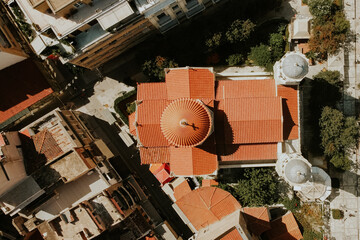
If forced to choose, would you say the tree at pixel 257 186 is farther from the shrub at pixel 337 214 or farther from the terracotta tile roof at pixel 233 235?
the shrub at pixel 337 214

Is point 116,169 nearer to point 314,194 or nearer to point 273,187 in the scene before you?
point 273,187

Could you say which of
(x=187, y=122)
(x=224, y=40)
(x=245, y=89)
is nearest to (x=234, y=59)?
(x=224, y=40)

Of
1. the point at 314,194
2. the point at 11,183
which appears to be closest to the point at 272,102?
the point at 314,194

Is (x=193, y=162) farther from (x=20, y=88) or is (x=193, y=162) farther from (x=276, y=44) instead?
(x=20, y=88)


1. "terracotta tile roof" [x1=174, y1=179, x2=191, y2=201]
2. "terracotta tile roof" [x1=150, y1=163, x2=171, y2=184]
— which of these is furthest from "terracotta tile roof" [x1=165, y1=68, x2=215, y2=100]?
"terracotta tile roof" [x1=174, y1=179, x2=191, y2=201]

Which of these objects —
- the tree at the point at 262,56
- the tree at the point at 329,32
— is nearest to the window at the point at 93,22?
the tree at the point at 262,56
